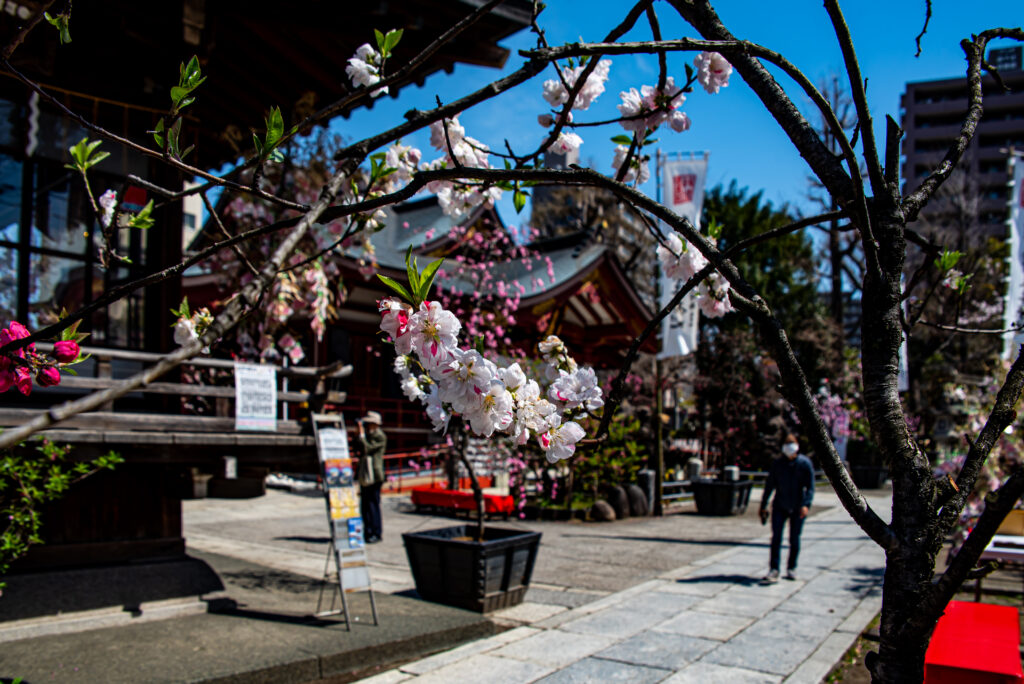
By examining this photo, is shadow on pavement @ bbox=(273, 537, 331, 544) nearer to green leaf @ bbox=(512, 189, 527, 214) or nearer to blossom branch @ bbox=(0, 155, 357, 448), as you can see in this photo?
green leaf @ bbox=(512, 189, 527, 214)

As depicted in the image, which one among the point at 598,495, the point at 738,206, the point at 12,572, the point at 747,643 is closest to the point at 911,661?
the point at 747,643

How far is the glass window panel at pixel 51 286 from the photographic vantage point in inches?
249

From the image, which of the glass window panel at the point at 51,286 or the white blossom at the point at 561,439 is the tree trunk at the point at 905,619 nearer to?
the white blossom at the point at 561,439

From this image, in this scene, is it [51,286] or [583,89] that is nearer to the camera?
[583,89]

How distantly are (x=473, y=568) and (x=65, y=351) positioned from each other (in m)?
5.33

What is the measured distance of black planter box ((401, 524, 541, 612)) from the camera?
6.48 metres

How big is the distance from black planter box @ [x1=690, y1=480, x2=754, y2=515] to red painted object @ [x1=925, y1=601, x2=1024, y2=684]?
10.6 m

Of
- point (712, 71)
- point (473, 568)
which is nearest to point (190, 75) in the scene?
point (712, 71)

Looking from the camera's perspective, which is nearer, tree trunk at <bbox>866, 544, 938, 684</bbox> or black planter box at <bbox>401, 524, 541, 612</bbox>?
tree trunk at <bbox>866, 544, 938, 684</bbox>

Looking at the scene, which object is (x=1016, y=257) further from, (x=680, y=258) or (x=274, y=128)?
(x=274, y=128)

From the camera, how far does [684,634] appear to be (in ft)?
19.6

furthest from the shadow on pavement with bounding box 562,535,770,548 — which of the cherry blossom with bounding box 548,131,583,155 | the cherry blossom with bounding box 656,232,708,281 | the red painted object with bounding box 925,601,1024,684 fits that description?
the cherry blossom with bounding box 548,131,583,155

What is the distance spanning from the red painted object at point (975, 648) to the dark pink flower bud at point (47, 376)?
294 cm

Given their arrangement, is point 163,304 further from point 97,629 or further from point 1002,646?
point 1002,646
